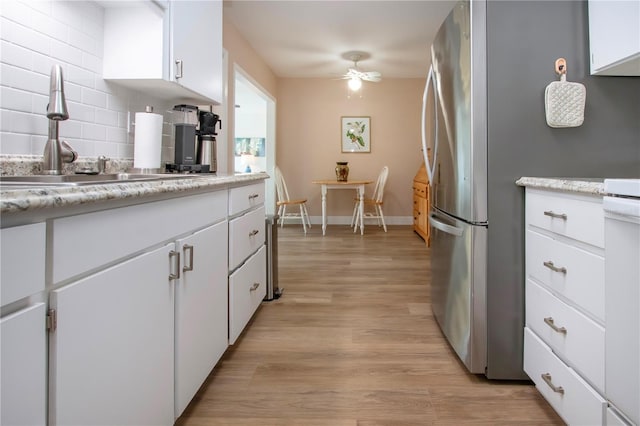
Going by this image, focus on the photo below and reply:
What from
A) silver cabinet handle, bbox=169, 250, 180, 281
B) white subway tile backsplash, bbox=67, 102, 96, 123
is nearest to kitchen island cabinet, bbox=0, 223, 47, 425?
silver cabinet handle, bbox=169, 250, 180, 281

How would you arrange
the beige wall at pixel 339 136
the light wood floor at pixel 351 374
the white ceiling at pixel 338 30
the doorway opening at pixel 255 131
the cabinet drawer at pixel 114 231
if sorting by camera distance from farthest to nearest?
1. the beige wall at pixel 339 136
2. the doorway opening at pixel 255 131
3. the white ceiling at pixel 338 30
4. the light wood floor at pixel 351 374
5. the cabinet drawer at pixel 114 231

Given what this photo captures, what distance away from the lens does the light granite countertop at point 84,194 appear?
2.05ft

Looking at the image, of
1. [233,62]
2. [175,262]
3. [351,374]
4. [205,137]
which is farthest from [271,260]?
[233,62]

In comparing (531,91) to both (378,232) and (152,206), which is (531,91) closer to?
(152,206)

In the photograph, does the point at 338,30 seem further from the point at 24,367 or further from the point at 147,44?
the point at 24,367

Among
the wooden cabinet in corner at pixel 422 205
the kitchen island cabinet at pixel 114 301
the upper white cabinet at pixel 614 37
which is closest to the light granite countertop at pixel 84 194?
the kitchen island cabinet at pixel 114 301

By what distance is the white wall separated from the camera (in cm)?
135

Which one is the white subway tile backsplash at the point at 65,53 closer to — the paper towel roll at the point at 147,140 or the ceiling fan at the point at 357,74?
the paper towel roll at the point at 147,140

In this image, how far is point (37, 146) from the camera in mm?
1452

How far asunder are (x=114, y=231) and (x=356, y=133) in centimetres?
626

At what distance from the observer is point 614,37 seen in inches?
58.8

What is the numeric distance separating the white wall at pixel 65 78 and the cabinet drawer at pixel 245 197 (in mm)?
583

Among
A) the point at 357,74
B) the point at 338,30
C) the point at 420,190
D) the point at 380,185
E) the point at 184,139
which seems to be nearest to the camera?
the point at 184,139

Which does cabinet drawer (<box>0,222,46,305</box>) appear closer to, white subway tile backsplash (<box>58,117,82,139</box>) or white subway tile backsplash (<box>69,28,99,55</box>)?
white subway tile backsplash (<box>58,117,82,139</box>)
